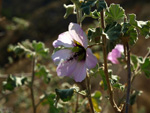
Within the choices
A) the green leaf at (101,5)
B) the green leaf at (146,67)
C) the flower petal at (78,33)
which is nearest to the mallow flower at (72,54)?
the flower petal at (78,33)

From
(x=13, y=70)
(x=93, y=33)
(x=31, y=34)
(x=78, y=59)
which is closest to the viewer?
(x=93, y=33)

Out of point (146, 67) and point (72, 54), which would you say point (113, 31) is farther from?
point (146, 67)

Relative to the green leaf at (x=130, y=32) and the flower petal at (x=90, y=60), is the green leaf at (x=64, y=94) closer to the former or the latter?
the flower petal at (x=90, y=60)

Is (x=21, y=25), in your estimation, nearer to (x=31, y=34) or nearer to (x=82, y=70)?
(x=31, y=34)

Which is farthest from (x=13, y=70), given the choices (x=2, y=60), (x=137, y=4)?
(x=137, y=4)

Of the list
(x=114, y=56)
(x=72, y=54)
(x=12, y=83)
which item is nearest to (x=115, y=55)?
(x=114, y=56)

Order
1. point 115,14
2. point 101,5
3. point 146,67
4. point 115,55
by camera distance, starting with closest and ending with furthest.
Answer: point 101,5, point 115,14, point 146,67, point 115,55
